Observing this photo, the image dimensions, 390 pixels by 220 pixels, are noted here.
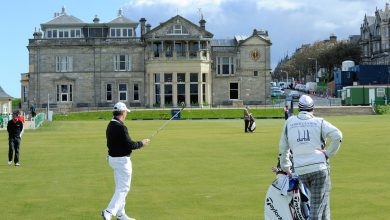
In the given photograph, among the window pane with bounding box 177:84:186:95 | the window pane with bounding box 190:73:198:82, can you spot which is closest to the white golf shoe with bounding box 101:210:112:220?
the window pane with bounding box 177:84:186:95

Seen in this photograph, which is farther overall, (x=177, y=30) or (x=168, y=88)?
(x=177, y=30)

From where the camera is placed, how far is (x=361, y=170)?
67.8ft

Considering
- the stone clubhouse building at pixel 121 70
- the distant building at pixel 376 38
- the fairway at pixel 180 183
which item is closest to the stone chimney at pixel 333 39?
the distant building at pixel 376 38

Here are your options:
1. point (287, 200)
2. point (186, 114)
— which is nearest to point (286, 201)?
point (287, 200)

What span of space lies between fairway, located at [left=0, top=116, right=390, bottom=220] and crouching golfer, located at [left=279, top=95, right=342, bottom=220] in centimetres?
269

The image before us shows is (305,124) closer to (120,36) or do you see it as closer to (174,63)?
(174,63)

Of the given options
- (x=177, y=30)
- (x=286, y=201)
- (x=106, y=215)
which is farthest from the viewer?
(x=177, y=30)

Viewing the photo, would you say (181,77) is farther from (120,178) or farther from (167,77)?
(120,178)

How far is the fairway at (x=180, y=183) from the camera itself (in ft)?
47.0

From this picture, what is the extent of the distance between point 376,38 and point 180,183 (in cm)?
13542

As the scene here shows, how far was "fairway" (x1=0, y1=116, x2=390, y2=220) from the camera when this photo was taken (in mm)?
14312

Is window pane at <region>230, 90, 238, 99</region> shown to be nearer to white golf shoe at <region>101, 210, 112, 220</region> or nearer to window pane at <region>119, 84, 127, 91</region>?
window pane at <region>119, 84, 127, 91</region>

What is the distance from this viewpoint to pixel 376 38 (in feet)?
485

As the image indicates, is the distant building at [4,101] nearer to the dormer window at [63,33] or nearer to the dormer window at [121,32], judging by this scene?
the dormer window at [63,33]
